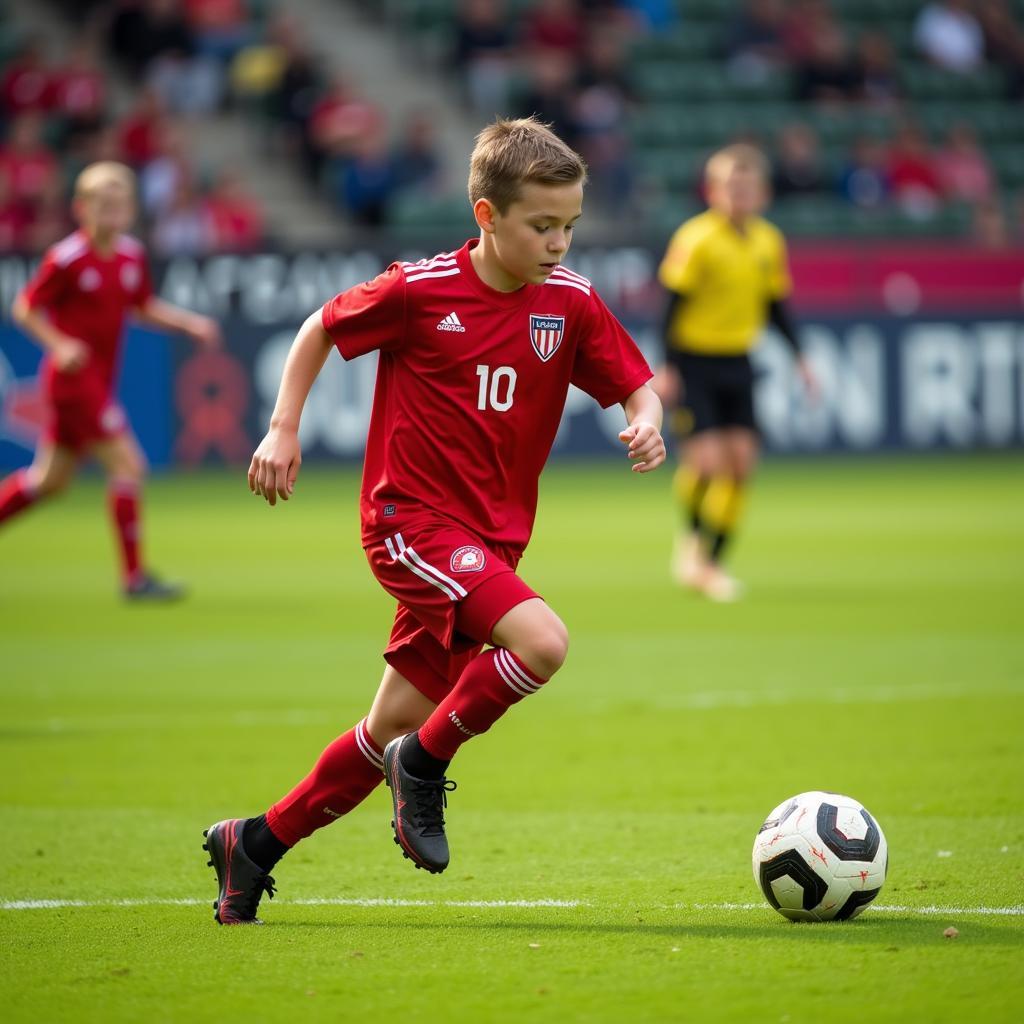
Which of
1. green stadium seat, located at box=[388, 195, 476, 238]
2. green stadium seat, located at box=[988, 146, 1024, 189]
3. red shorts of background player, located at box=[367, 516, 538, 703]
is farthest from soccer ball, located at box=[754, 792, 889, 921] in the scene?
green stadium seat, located at box=[988, 146, 1024, 189]

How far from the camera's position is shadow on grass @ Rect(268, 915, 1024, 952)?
4352 millimetres

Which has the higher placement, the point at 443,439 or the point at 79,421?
the point at 443,439

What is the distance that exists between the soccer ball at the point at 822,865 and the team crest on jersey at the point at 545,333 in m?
1.37

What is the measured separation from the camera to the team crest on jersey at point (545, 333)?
4.79 meters

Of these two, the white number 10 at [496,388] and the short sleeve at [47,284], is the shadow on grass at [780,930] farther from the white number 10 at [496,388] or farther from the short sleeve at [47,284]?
the short sleeve at [47,284]

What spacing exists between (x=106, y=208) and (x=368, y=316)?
23.2 feet

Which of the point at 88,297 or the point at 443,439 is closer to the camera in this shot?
the point at 443,439

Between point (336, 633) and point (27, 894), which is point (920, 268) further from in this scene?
point (27, 894)

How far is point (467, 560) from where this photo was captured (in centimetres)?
455

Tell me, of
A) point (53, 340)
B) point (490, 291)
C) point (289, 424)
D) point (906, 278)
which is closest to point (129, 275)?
point (53, 340)

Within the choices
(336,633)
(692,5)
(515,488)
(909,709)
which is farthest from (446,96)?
(515,488)

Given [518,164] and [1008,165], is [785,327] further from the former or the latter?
[1008,165]

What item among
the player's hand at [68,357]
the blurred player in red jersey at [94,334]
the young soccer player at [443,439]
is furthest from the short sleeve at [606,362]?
the blurred player in red jersey at [94,334]

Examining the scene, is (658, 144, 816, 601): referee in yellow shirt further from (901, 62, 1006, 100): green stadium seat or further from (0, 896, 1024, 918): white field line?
(901, 62, 1006, 100): green stadium seat
